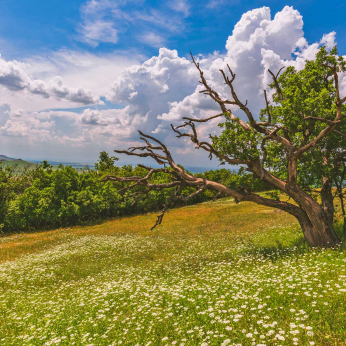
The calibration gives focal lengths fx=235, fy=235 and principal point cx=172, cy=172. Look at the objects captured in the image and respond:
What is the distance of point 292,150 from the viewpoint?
12359mm

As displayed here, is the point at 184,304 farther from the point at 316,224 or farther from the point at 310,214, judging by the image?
the point at 316,224

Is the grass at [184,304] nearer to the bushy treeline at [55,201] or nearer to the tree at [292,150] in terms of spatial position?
the tree at [292,150]

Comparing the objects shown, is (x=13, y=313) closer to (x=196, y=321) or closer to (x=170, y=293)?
(x=170, y=293)

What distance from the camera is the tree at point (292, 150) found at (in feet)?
40.7

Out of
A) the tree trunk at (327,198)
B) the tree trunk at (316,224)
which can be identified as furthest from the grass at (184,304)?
the tree trunk at (327,198)

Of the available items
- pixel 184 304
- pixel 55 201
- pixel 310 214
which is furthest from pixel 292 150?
pixel 55 201

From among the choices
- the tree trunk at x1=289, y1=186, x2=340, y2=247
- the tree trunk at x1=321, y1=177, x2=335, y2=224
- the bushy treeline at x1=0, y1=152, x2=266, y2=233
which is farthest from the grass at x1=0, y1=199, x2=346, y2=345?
the bushy treeline at x1=0, y1=152, x2=266, y2=233

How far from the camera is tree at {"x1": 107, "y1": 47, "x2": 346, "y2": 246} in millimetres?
12391

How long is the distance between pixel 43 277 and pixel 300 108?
1753 cm

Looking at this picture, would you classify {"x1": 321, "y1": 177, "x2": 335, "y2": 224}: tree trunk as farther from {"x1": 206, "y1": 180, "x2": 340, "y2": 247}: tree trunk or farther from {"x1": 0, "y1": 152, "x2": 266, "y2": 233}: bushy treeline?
{"x1": 0, "y1": 152, "x2": 266, "y2": 233}: bushy treeline

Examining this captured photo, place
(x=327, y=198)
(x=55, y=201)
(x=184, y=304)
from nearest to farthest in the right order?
1. (x=184, y=304)
2. (x=327, y=198)
3. (x=55, y=201)

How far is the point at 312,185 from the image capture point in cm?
1472

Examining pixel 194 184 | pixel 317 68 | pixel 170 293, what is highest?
pixel 317 68

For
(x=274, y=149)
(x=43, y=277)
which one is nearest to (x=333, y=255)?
(x=274, y=149)
